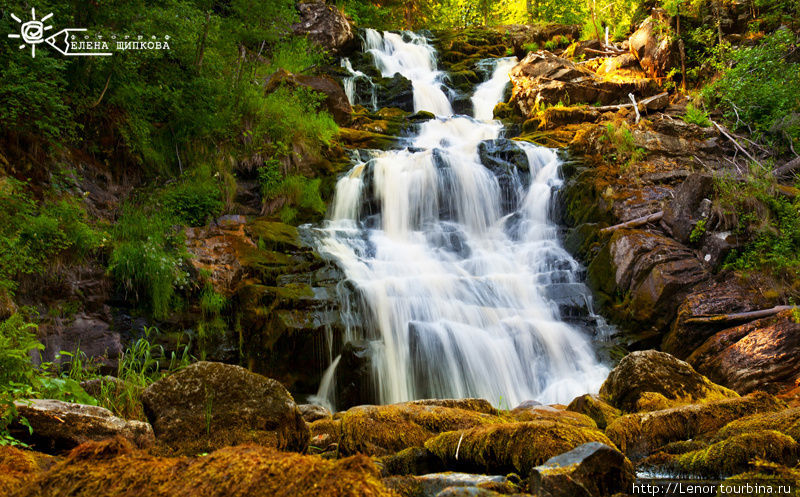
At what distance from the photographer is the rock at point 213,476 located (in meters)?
1.70

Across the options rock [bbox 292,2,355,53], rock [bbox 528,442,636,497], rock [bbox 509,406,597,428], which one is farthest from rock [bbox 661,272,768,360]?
rock [bbox 292,2,355,53]

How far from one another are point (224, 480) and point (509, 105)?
18829mm

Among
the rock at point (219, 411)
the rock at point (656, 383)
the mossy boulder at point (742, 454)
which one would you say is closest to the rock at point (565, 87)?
the rock at point (656, 383)

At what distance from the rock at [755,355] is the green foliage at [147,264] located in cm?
846

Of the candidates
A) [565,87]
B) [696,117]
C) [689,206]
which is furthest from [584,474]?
[565,87]

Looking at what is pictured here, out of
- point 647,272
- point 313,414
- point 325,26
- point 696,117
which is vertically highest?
point 325,26

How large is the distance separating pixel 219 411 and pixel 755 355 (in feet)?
24.1

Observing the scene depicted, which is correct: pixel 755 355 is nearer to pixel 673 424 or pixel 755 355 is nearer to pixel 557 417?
pixel 673 424

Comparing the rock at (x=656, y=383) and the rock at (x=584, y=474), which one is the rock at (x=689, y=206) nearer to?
the rock at (x=656, y=383)

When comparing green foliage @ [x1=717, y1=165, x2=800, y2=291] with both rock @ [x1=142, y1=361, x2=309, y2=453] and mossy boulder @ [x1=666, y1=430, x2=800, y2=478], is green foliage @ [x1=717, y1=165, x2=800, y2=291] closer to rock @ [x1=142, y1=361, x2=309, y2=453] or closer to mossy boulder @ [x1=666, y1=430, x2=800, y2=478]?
mossy boulder @ [x1=666, y1=430, x2=800, y2=478]

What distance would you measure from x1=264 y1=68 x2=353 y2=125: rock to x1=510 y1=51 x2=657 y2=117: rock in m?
7.01

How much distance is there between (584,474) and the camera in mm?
2303

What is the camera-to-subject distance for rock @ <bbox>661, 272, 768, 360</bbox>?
7.66m

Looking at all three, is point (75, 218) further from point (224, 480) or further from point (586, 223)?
point (586, 223)
